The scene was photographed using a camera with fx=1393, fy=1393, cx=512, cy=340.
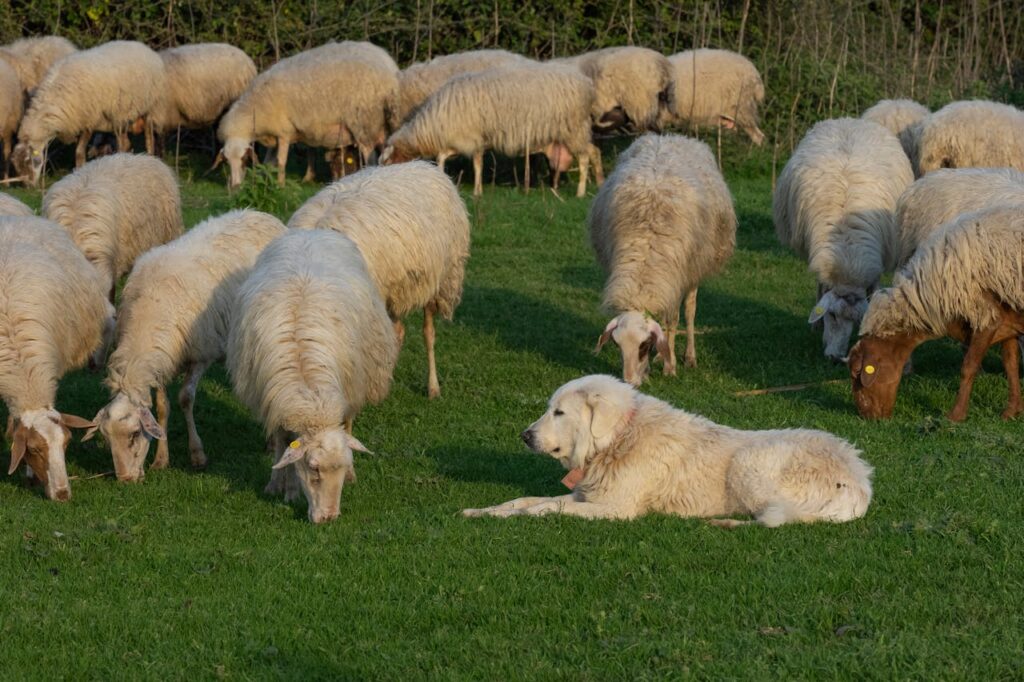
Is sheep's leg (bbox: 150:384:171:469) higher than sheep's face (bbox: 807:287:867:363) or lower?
lower

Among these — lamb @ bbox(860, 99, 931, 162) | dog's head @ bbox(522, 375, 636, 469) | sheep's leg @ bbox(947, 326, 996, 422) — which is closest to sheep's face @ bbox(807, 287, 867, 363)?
sheep's leg @ bbox(947, 326, 996, 422)

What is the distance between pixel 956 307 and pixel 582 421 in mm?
3639

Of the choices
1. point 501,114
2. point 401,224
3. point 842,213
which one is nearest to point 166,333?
point 401,224

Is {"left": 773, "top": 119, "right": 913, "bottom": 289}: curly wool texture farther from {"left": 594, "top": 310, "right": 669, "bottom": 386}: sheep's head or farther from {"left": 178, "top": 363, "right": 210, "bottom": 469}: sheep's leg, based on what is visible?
{"left": 178, "top": 363, "right": 210, "bottom": 469}: sheep's leg

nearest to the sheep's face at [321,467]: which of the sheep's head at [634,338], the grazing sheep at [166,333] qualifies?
the grazing sheep at [166,333]

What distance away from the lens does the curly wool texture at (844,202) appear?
11.3 metres

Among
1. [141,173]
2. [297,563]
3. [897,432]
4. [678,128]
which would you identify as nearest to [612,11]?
[678,128]

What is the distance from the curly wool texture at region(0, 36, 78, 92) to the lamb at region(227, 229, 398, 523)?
1406cm

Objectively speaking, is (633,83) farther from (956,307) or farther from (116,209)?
(956,307)

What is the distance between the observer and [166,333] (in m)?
8.89

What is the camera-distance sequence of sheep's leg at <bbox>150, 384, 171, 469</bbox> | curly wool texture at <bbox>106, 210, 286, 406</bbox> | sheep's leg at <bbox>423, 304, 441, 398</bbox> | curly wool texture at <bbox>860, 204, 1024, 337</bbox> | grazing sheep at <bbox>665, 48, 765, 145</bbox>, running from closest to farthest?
curly wool texture at <bbox>106, 210, 286, 406</bbox> < sheep's leg at <bbox>150, 384, 171, 469</bbox> < curly wool texture at <bbox>860, 204, 1024, 337</bbox> < sheep's leg at <bbox>423, 304, 441, 398</bbox> < grazing sheep at <bbox>665, 48, 765, 145</bbox>

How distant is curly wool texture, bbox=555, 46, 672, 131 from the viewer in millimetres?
20375

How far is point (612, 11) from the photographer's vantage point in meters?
22.9

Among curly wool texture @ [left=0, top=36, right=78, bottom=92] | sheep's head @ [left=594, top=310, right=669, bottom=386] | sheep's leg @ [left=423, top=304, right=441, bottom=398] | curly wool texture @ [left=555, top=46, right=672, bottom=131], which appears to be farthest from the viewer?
curly wool texture @ [left=0, top=36, right=78, bottom=92]
